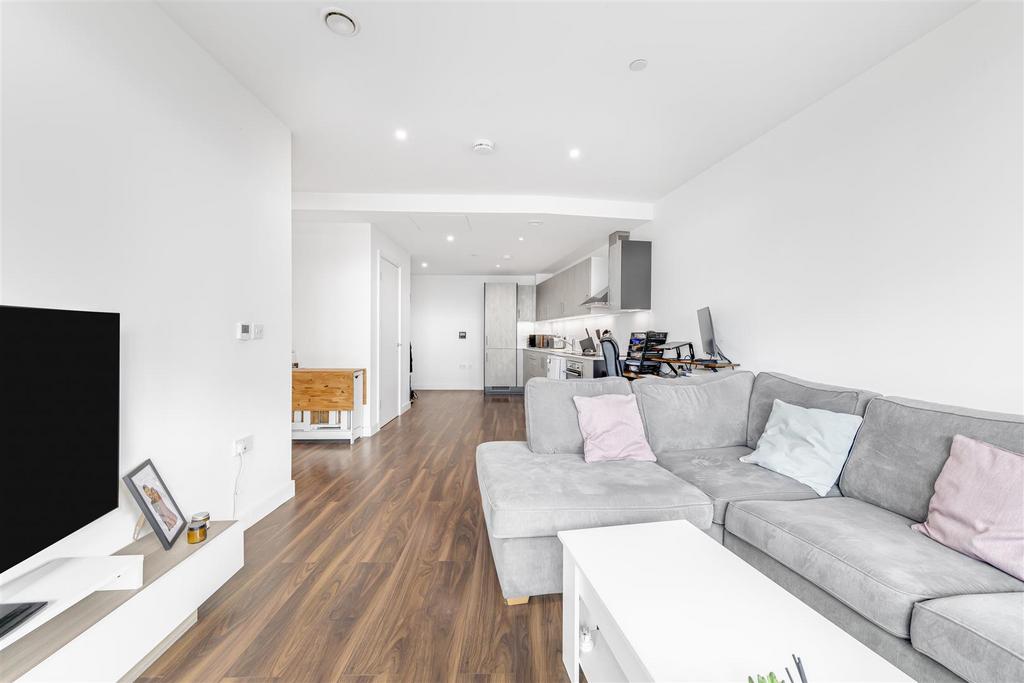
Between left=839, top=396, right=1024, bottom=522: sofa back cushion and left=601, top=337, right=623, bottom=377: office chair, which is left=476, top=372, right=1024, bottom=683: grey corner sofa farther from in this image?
left=601, top=337, right=623, bottom=377: office chair

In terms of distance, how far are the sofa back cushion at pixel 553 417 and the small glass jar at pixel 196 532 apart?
161 cm

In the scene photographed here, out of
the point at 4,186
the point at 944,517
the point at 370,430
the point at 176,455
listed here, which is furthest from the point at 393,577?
the point at 370,430

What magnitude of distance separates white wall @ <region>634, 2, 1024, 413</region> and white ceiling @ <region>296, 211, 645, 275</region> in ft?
6.37

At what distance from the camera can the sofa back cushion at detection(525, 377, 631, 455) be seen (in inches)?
95.6

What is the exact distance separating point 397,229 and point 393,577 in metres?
4.04

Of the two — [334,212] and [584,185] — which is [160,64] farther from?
[584,185]

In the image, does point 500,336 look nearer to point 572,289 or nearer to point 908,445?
point 572,289

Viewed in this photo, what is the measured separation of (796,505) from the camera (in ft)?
5.71

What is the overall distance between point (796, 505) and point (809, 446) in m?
0.43

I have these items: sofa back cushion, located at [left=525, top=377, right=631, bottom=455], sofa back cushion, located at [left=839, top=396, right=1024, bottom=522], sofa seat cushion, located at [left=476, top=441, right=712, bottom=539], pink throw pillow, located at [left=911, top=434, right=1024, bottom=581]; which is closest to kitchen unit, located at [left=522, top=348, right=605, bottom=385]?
sofa back cushion, located at [left=525, top=377, right=631, bottom=455]

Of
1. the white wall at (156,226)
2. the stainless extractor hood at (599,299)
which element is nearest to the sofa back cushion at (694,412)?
the white wall at (156,226)

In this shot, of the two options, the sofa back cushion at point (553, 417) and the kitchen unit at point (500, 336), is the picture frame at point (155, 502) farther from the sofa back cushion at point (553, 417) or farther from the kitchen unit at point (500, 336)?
the kitchen unit at point (500, 336)

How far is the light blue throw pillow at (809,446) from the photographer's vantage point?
1.92 m

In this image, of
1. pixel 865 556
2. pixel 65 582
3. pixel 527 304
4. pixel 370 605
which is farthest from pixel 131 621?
pixel 527 304
